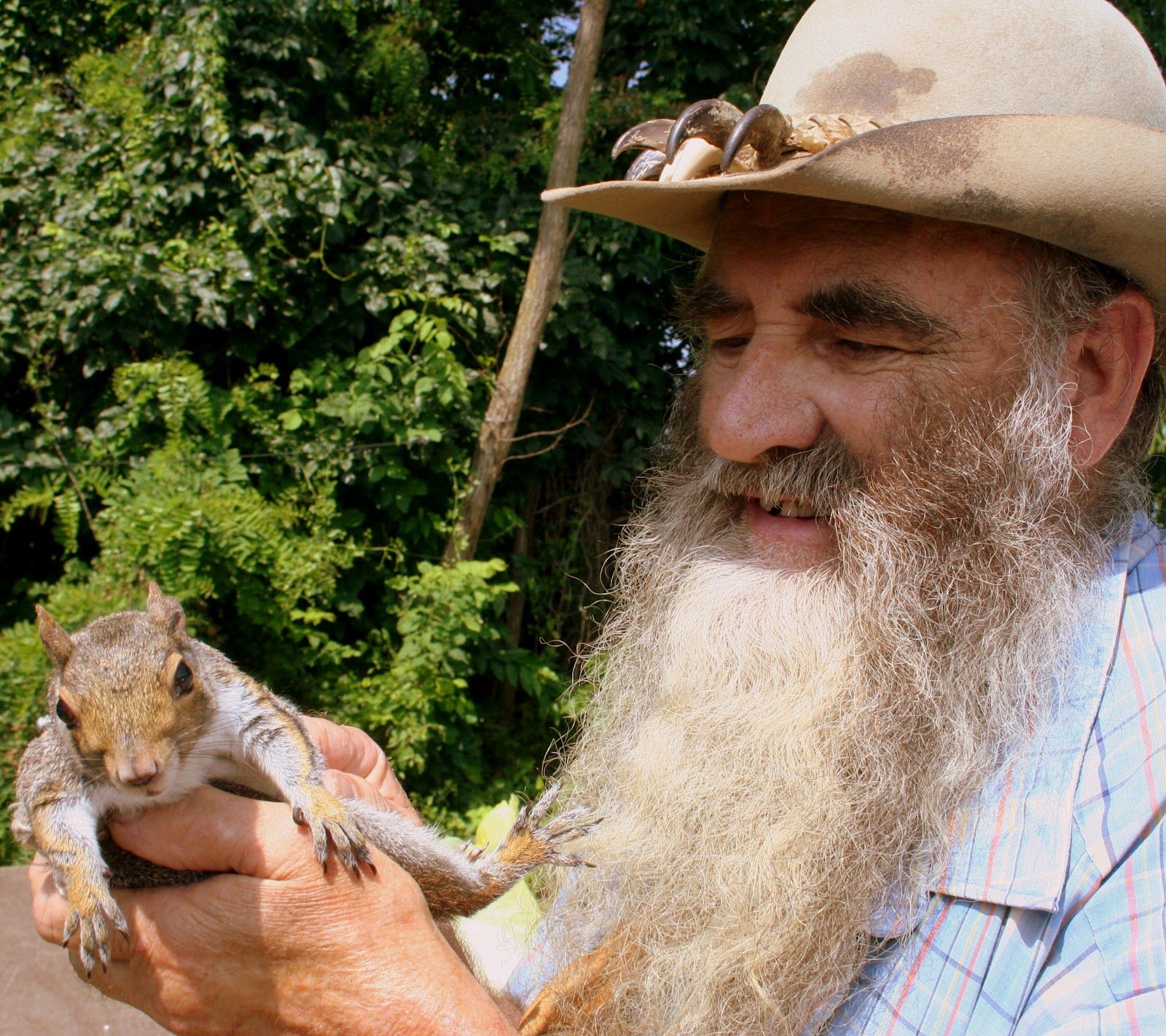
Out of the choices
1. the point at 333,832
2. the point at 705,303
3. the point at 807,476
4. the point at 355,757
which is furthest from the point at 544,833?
the point at 705,303

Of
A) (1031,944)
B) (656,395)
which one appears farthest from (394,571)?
(1031,944)

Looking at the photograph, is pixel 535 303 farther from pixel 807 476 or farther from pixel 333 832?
pixel 333 832

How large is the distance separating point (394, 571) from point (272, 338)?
5.19 feet

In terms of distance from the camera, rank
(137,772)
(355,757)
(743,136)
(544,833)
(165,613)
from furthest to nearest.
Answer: (355,757)
(544,833)
(165,613)
(137,772)
(743,136)

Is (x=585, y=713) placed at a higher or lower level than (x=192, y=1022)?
higher

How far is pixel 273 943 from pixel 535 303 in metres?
4.52

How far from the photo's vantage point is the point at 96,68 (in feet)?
18.9

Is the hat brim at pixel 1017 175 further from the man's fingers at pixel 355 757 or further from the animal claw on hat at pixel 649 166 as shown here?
the man's fingers at pixel 355 757

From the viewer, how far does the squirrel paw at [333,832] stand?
1.78 metres

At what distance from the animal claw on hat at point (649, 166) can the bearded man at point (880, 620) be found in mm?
126

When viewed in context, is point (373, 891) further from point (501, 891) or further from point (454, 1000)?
point (501, 891)

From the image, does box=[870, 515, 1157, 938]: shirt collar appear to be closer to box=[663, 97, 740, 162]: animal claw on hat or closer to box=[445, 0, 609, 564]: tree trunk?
box=[663, 97, 740, 162]: animal claw on hat

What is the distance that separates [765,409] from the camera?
174 centimetres

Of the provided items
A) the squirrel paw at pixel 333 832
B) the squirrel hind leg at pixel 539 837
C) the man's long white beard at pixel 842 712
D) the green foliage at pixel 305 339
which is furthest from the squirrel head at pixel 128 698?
the green foliage at pixel 305 339
